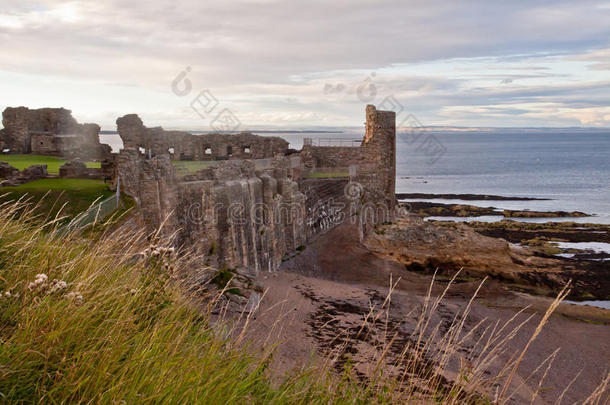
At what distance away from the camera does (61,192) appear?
46.5ft

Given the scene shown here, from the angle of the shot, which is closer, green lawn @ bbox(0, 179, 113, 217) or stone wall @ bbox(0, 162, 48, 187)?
green lawn @ bbox(0, 179, 113, 217)

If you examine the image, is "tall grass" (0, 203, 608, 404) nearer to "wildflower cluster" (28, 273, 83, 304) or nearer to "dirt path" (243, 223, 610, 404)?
"wildflower cluster" (28, 273, 83, 304)

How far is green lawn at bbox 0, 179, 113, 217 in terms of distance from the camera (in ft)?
47.2

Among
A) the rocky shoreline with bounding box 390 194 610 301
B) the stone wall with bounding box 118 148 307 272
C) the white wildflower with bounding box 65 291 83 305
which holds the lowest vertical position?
the rocky shoreline with bounding box 390 194 610 301

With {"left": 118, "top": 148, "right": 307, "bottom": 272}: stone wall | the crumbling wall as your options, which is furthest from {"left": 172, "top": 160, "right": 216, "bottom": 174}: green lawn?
the crumbling wall

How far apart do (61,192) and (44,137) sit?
632 inches

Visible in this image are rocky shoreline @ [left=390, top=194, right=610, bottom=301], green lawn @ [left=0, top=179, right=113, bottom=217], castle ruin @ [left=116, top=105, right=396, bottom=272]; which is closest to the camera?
green lawn @ [left=0, top=179, right=113, bottom=217]

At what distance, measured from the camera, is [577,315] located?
2312 centimetres

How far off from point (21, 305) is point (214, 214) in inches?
649

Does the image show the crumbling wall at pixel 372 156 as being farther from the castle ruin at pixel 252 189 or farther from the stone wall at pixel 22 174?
the stone wall at pixel 22 174

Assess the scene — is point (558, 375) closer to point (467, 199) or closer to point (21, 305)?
point (21, 305)

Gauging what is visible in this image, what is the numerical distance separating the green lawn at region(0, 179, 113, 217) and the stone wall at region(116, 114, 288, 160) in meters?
12.2

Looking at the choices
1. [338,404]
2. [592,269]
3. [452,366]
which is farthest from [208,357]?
[592,269]

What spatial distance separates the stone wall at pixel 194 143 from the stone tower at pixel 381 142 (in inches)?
221
